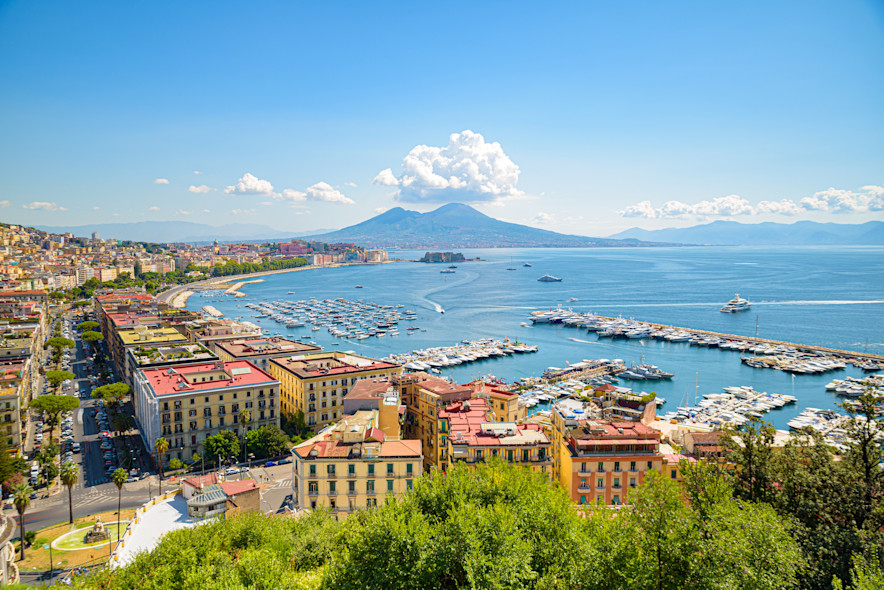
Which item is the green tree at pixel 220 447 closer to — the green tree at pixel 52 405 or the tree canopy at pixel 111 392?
the tree canopy at pixel 111 392

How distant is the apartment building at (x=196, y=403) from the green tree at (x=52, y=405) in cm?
346

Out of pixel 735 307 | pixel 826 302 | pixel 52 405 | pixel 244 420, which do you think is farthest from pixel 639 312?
pixel 52 405

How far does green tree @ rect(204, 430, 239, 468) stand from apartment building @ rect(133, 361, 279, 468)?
50.0 inches

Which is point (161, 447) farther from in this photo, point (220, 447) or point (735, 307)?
point (735, 307)

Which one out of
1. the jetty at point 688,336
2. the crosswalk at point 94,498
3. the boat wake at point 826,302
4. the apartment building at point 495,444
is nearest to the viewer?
the apartment building at point 495,444

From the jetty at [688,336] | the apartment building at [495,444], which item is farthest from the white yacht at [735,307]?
the apartment building at [495,444]

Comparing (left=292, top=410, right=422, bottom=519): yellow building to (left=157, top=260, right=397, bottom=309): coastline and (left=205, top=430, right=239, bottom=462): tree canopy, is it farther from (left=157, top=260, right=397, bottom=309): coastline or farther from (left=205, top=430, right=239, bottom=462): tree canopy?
(left=157, top=260, right=397, bottom=309): coastline

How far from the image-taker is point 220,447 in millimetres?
26297

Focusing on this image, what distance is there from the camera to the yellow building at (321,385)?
29594 millimetres

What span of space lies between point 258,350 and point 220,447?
13645 millimetres

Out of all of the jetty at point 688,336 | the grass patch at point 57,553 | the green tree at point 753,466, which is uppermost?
the green tree at point 753,466

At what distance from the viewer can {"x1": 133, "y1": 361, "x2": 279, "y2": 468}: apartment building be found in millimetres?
26562

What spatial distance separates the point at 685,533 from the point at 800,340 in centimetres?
6574

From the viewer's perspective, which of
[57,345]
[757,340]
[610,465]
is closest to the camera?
[610,465]
